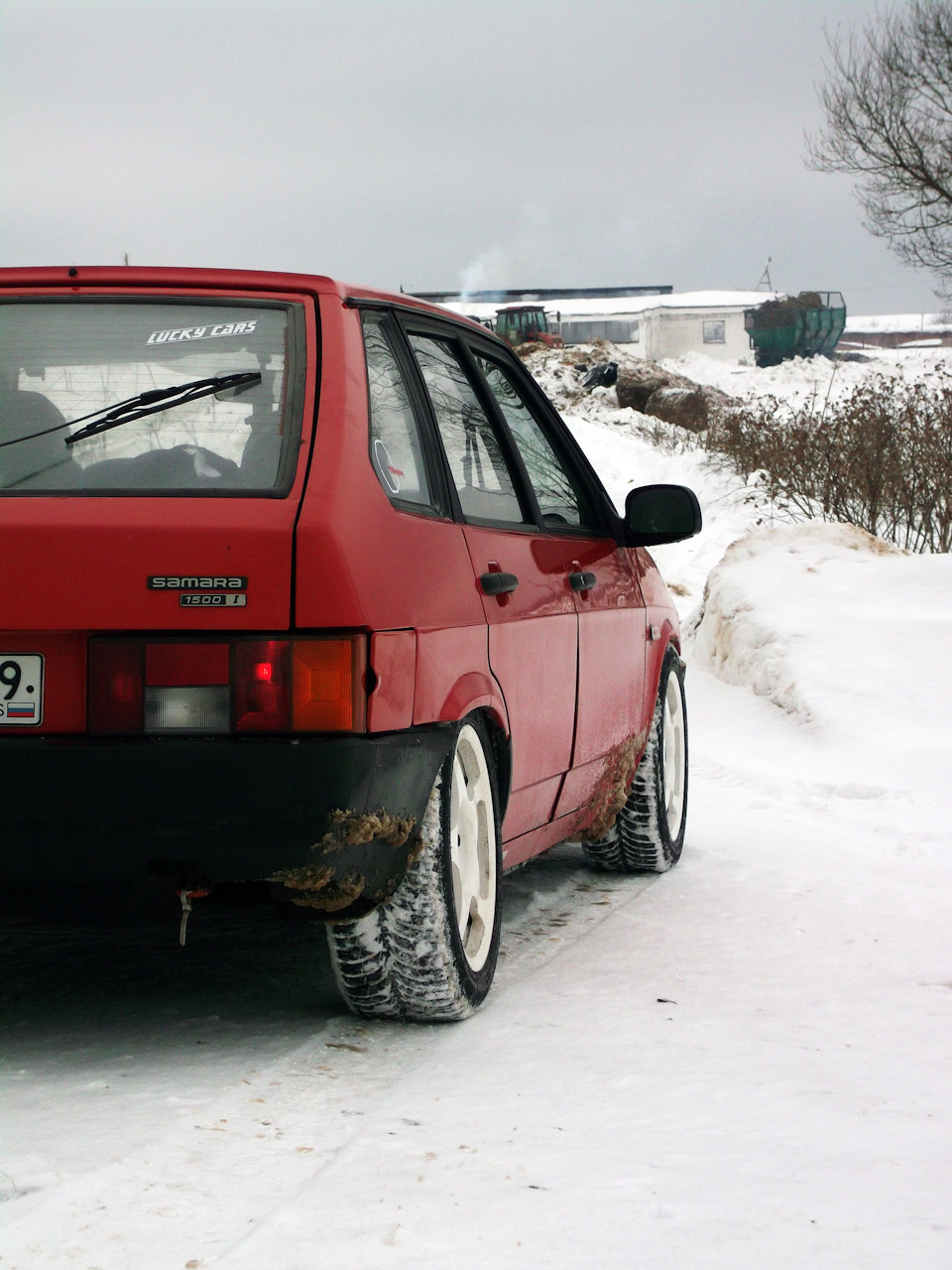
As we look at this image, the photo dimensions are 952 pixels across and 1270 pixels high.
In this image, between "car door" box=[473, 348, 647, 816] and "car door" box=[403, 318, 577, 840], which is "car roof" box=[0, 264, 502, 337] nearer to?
"car door" box=[403, 318, 577, 840]

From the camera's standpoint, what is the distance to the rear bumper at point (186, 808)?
2.88 meters

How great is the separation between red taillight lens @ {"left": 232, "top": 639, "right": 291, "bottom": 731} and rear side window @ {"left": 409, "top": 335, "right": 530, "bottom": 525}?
999 mm

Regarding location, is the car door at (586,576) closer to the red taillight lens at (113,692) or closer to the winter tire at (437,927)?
the winter tire at (437,927)

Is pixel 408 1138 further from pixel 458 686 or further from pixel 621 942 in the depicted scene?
pixel 621 942

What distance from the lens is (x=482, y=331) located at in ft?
14.9

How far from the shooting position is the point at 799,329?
69312 mm

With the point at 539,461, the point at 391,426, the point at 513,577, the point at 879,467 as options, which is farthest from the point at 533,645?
the point at 879,467

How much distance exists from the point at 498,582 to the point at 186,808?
113 centimetres

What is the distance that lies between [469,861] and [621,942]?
3.27 feet

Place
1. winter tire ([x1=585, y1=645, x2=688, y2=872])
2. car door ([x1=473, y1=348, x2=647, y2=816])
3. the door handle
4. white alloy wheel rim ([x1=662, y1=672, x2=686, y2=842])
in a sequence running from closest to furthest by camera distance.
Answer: the door handle → car door ([x1=473, y1=348, x2=647, y2=816]) → winter tire ([x1=585, y1=645, x2=688, y2=872]) → white alloy wheel rim ([x1=662, y1=672, x2=686, y2=842])

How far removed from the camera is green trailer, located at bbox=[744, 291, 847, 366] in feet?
225

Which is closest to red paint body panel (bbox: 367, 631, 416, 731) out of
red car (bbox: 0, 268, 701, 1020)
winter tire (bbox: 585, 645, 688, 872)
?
red car (bbox: 0, 268, 701, 1020)

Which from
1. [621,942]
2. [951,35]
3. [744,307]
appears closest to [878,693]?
[621,942]

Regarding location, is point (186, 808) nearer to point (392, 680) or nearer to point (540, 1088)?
point (392, 680)
